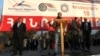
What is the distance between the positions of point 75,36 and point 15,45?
3.00 metres

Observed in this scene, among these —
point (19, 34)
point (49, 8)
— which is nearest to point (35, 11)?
point (49, 8)

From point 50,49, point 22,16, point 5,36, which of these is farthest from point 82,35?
point 5,36

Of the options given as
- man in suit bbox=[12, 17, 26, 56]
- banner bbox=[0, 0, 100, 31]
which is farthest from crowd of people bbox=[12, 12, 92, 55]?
banner bbox=[0, 0, 100, 31]

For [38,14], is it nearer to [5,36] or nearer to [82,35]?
[82,35]

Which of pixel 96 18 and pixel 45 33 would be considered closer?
pixel 45 33

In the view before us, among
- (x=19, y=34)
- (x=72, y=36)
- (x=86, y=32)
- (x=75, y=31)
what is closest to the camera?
(x=19, y=34)

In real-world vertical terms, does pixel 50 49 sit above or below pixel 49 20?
below

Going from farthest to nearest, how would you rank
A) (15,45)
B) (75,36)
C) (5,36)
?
(5,36) → (75,36) → (15,45)

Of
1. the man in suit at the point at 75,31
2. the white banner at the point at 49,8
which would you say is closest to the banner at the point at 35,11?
the white banner at the point at 49,8

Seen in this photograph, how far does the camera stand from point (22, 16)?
58.0ft

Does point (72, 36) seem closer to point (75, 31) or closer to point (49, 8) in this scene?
point (75, 31)

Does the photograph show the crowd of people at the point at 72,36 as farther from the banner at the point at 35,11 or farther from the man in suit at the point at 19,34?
the banner at the point at 35,11

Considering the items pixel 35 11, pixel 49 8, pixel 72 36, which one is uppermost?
pixel 49 8

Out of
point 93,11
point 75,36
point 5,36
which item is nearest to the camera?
point 75,36
